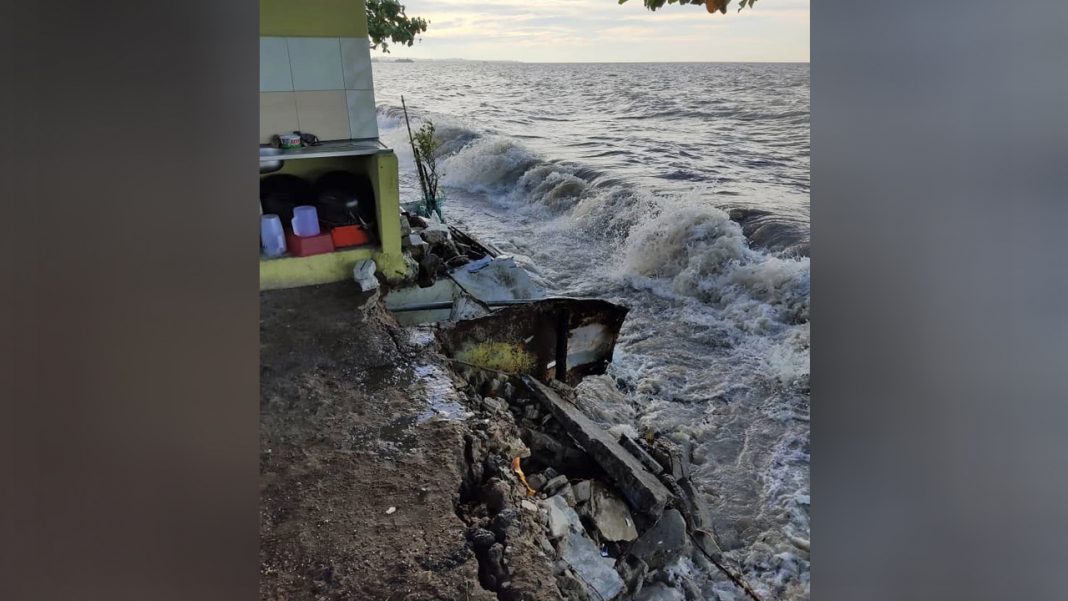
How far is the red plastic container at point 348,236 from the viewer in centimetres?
245

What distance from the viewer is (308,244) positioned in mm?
2406

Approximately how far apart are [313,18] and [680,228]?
2.52 metres

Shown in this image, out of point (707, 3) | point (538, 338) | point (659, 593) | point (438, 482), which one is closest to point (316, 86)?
point (538, 338)

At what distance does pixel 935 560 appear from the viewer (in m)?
0.41

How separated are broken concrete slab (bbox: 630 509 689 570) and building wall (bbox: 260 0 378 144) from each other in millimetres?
1739

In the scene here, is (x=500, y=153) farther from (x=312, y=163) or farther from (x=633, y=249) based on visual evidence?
(x=312, y=163)

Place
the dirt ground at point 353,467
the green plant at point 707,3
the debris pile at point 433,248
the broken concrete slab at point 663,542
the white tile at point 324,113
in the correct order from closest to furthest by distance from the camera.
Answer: the green plant at point 707,3, the dirt ground at point 353,467, the broken concrete slab at point 663,542, the white tile at point 324,113, the debris pile at point 433,248

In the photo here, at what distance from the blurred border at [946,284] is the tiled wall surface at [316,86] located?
2334 mm

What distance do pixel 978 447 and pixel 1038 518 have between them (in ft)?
0.16

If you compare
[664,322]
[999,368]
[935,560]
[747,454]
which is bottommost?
[747,454]

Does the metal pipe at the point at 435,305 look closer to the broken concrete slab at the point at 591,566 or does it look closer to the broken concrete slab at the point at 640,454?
the broken concrete slab at the point at 640,454

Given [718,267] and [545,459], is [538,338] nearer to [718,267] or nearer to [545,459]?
[545,459]

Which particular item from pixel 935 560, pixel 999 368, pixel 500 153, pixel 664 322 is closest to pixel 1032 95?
pixel 999 368

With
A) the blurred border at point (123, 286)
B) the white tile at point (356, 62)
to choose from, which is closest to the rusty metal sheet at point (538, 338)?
the white tile at point (356, 62)
